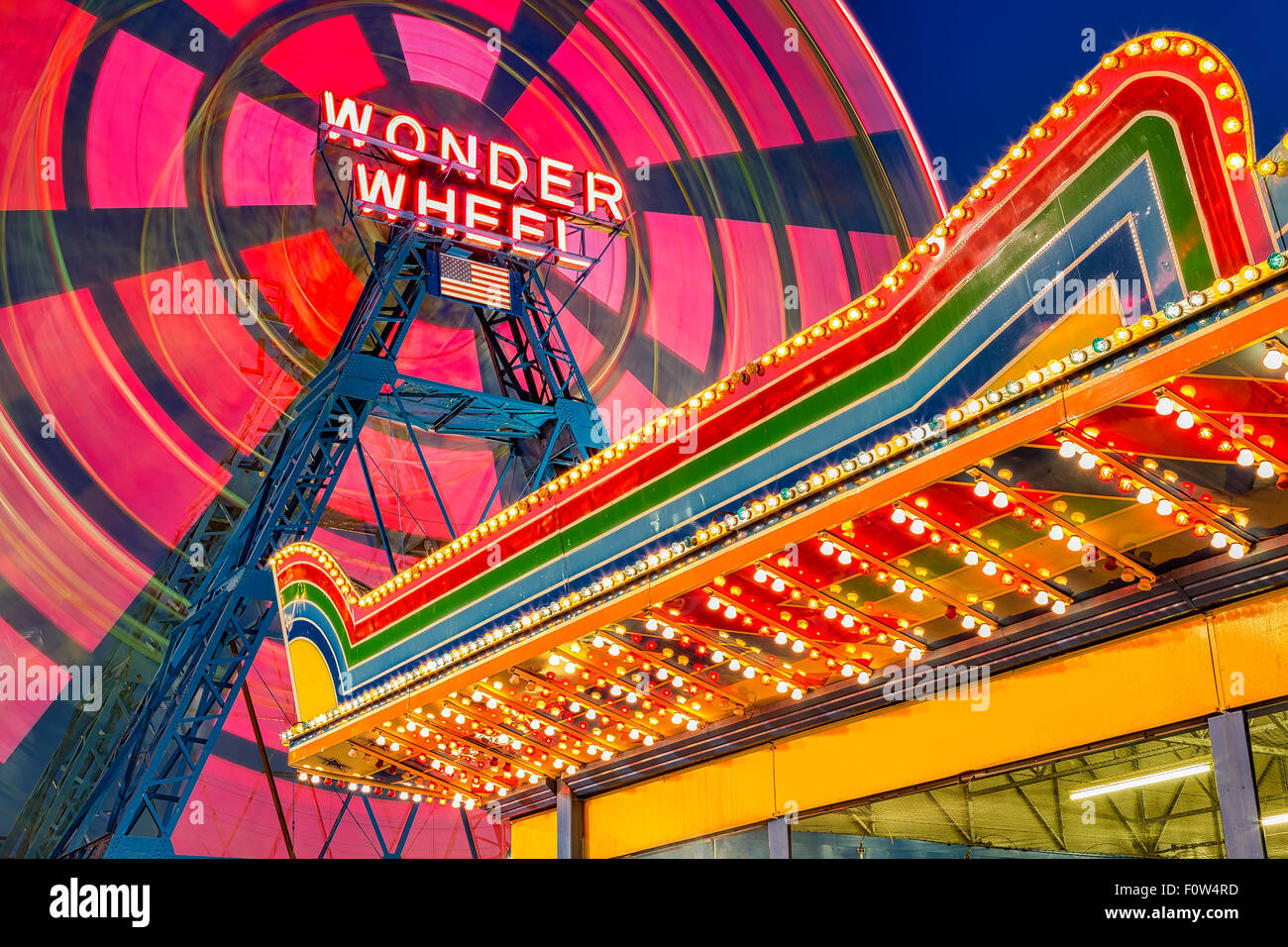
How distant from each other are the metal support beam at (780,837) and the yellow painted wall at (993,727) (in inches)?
4.1

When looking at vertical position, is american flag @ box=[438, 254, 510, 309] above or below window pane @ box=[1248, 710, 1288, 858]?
above

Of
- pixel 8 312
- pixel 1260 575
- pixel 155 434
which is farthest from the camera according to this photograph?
pixel 155 434

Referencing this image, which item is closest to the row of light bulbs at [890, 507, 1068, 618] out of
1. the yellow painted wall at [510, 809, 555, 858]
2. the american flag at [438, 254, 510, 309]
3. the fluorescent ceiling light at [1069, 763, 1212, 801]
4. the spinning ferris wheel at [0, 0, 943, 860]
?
the yellow painted wall at [510, 809, 555, 858]

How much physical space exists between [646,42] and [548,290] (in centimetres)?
718

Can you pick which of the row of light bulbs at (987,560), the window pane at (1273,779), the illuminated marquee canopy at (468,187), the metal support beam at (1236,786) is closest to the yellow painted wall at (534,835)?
the row of light bulbs at (987,560)

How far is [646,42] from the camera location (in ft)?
90.5

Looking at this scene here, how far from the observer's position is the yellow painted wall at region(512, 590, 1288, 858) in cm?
861

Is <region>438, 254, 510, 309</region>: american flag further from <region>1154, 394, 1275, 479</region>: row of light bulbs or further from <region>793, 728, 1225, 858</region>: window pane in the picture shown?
<region>1154, 394, 1275, 479</region>: row of light bulbs

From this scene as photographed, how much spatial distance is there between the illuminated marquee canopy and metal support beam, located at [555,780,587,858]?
10583 mm
